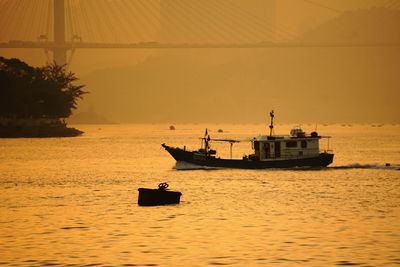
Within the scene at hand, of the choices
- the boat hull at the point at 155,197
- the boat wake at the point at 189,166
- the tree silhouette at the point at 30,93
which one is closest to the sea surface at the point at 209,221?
the boat hull at the point at 155,197

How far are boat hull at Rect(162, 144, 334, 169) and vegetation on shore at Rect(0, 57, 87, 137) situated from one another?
93897 mm

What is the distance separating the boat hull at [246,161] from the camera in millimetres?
Answer: 70250

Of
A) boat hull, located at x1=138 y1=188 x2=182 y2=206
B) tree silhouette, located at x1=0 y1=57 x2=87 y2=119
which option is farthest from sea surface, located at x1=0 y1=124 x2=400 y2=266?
tree silhouette, located at x1=0 y1=57 x2=87 y2=119

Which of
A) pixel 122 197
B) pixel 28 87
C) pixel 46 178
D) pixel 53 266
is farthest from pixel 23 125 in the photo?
pixel 53 266

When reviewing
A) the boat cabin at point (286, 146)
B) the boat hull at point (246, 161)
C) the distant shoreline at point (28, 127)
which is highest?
the distant shoreline at point (28, 127)

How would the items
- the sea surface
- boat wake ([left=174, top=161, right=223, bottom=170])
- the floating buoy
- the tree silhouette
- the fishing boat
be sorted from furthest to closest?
the tree silhouette
boat wake ([left=174, top=161, right=223, bottom=170])
the fishing boat
the floating buoy
the sea surface

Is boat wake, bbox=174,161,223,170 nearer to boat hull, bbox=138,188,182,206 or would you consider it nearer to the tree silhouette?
boat hull, bbox=138,188,182,206

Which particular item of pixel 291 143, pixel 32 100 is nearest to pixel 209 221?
pixel 291 143

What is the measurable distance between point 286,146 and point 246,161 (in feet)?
13.2

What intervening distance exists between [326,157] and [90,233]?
3980cm

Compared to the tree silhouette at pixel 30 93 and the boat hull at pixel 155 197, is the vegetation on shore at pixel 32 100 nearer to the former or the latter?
the tree silhouette at pixel 30 93

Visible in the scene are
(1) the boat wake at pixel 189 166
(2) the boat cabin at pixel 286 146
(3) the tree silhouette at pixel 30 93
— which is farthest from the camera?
(3) the tree silhouette at pixel 30 93

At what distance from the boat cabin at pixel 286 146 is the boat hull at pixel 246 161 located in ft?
1.33

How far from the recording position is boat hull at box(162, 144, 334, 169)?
2766 inches
